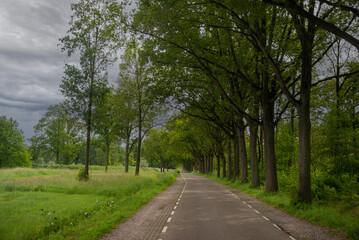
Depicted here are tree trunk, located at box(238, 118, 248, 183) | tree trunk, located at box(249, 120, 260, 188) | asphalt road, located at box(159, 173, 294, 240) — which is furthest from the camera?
tree trunk, located at box(238, 118, 248, 183)

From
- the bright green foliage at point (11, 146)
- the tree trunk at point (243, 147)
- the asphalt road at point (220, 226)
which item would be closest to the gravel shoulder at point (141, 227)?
the asphalt road at point (220, 226)

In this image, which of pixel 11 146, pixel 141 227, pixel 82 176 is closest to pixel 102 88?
pixel 82 176

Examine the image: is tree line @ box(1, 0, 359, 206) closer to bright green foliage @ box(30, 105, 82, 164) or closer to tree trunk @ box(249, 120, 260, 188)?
tree trunk @ box(249, 120, 260, 188)

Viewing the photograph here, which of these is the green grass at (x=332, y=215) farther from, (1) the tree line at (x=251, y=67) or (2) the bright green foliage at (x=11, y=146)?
(2) the bright green foliage at (x=11, y=146)

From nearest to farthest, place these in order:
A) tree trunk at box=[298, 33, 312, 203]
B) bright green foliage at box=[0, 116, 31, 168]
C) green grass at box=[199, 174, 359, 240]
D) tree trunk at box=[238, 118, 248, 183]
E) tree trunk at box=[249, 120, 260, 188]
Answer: green grass at box=[199, 174, 359, 240]
tree trunk at box=[298, 33, 312, 203]
tree trunk at box=[249, 120, 260, 188]
tree trunk at box=[238, 118, 248, 183]
bright green foliage at box=[0, 116, 31, 168]

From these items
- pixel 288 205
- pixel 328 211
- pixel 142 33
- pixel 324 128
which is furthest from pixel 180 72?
pixel 328 211

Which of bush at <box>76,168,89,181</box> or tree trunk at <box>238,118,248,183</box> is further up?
tree trunk at <box>238,118,248,183</box>

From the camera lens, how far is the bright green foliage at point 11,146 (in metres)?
57.9

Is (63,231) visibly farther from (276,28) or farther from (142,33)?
(276,28)

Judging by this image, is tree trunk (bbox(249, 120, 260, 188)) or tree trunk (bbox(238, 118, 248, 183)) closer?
tree trunk (bbox(249, 120, 260, 188))

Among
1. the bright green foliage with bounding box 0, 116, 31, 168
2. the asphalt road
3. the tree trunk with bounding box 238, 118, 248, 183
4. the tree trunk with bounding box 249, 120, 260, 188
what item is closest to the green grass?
the asphalt road

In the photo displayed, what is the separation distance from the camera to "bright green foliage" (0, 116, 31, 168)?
190 ft

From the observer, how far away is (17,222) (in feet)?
27.7

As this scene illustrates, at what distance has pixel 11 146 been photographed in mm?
60188
